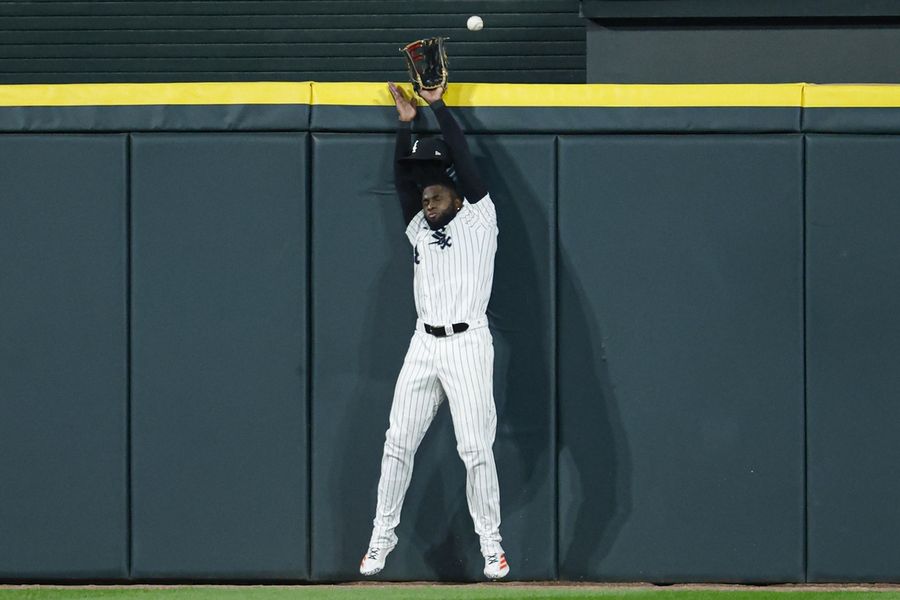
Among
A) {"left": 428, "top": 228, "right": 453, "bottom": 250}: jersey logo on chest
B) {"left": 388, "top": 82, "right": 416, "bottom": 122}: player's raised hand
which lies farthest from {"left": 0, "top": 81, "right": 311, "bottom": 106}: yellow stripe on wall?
{"left": 428, "top": 228, "right": 453, "bottom": 250}: jersey logo on chest

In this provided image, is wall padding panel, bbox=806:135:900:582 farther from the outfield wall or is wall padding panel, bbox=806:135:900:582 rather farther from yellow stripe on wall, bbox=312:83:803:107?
yellow stripe on wall, bbox=312:83:803:107

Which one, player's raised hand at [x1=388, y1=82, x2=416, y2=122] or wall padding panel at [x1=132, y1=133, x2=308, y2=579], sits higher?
player's raised hand at [x1=388, y1=82, x2=416, y2=122]

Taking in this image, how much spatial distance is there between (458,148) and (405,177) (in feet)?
0.97

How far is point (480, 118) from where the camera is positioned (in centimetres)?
555

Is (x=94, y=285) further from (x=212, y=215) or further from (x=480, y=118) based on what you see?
(x=480, y=118)

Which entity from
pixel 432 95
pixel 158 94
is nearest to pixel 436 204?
pixel 432 95

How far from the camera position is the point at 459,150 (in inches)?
206

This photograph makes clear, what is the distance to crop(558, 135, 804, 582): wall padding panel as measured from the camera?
5.54 metres

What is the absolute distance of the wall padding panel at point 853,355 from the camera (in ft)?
18.1

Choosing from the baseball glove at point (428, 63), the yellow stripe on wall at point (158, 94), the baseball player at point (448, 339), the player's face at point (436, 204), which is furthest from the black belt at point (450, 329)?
the yellow stripe on wall at point (158, 94)

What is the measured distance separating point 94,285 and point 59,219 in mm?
344

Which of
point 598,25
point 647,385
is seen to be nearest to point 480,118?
point 647,385

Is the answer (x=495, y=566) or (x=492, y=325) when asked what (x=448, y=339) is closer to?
(x=492, y=325)

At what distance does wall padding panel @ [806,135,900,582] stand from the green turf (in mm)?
269
